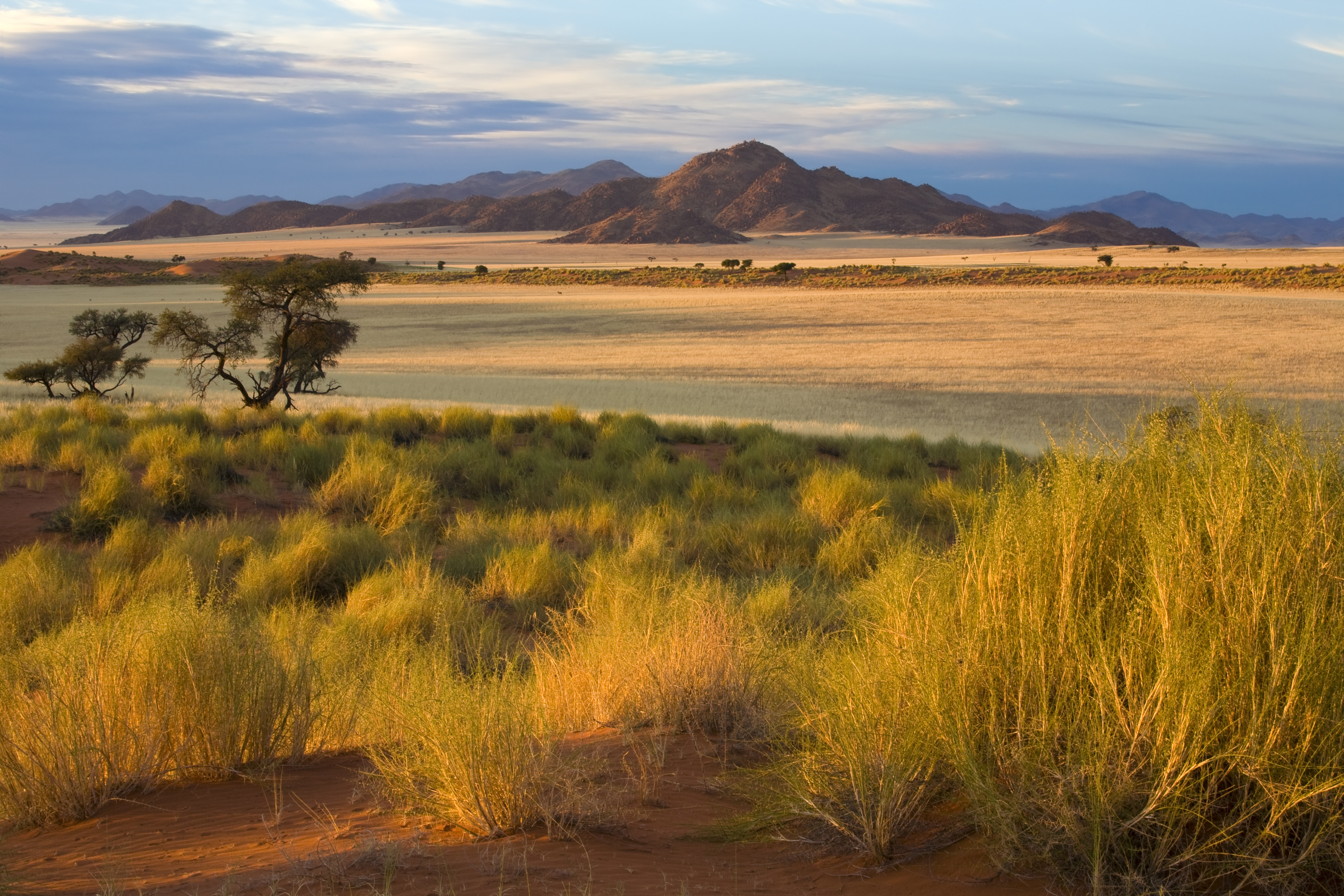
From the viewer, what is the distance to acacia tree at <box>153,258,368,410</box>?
2039 cm

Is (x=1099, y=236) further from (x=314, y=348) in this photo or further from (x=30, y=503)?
(x=30, y=503)

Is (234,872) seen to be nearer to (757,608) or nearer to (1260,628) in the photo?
(1260,628)

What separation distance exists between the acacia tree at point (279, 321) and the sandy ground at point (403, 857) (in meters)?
17.6

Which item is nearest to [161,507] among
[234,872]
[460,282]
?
[234,872]

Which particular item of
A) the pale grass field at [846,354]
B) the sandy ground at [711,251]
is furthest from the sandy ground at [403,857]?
the sandy ground at [711,251]

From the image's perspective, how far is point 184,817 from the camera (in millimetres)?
4195

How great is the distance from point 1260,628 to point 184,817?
4.28m

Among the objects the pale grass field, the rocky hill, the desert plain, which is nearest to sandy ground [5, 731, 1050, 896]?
the desert plain

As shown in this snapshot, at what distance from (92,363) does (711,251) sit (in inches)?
4564

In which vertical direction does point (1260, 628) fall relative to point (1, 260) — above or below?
below

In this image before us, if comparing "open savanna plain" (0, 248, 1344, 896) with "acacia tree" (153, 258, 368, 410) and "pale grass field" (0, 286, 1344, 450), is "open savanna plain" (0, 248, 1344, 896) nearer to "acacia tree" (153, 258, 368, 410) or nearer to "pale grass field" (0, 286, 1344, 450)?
"acacia tree" (153, 258, 368, 410)

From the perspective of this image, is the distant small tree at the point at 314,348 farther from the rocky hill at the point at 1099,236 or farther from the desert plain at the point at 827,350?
the rocky hill at the point at 1099,236

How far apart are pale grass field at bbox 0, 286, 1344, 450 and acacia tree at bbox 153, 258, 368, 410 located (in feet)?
8.92

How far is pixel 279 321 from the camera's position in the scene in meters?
23.8
